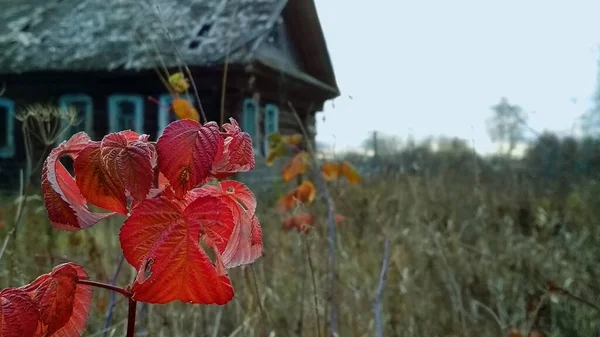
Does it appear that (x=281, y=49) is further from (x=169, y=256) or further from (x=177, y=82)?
(x=169, y=256)

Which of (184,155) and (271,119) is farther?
(271,119)

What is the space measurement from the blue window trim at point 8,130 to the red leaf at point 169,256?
33.4 feet

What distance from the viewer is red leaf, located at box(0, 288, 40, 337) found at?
583mm

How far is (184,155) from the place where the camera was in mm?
581

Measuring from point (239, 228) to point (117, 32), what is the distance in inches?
358

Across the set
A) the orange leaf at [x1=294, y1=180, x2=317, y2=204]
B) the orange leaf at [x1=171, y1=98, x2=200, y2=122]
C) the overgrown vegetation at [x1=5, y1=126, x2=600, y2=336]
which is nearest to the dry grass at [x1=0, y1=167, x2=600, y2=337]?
the overgrown vegetation at [x1=5, y1=126, x2=600, y2=336]

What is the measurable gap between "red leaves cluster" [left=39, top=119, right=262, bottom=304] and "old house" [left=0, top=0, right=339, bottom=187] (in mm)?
6862

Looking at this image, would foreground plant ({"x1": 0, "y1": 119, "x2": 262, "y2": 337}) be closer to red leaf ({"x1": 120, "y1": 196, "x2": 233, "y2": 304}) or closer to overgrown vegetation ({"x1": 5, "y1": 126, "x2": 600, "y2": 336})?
red leaf ({"x1": 120, "y1": 196, "x2": 233, "y2": 304})

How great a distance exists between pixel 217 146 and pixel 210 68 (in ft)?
24.5

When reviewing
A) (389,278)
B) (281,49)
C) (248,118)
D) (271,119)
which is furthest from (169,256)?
(281,49)

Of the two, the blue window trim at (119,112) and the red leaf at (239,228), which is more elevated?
the blue window trim at (119,112)

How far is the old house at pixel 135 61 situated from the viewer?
8203mm

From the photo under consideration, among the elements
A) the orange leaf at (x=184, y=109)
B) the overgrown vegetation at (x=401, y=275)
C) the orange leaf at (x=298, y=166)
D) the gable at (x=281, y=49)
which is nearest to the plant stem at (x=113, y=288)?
the overgrown vegetation at (x=401, y=275)

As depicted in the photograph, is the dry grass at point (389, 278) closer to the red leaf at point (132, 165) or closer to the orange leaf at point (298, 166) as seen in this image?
the orange leaf at point (298, 166)
